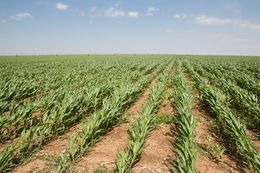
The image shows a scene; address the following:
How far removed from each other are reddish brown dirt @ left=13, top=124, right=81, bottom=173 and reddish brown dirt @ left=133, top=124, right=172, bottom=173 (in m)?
1.54

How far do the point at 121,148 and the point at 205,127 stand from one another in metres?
2.75

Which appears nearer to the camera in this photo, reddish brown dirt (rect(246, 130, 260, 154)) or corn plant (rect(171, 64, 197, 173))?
corn plant (rect(171, 64, 197, 173))

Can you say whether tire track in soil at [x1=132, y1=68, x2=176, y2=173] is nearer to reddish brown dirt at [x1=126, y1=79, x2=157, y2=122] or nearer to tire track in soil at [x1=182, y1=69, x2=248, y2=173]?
tire track in soil at [x1=182, y1=69, x2=248, y2=173]

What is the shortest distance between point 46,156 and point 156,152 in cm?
210

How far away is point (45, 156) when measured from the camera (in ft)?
15.0

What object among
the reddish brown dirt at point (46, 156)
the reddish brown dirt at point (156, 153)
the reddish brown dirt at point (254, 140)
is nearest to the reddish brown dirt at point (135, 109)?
the reddish brown dirt at point (156, 153)

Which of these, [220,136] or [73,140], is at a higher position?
[73,140]

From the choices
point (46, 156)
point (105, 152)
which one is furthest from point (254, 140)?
point (46, 156)

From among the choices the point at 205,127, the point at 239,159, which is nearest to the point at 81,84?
the point at 205,127

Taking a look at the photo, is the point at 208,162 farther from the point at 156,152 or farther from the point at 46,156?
the point at 46,156

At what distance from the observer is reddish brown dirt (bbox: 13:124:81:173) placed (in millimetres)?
4098

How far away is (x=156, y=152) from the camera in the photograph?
196 inches

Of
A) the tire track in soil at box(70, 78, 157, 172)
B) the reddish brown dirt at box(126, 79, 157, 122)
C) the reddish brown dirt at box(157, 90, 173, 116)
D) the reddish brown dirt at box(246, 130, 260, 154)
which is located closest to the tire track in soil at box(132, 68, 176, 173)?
the tire track in soil at box(70, 78, 157, 172)

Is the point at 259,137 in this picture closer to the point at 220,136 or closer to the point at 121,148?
the point at 220,136
